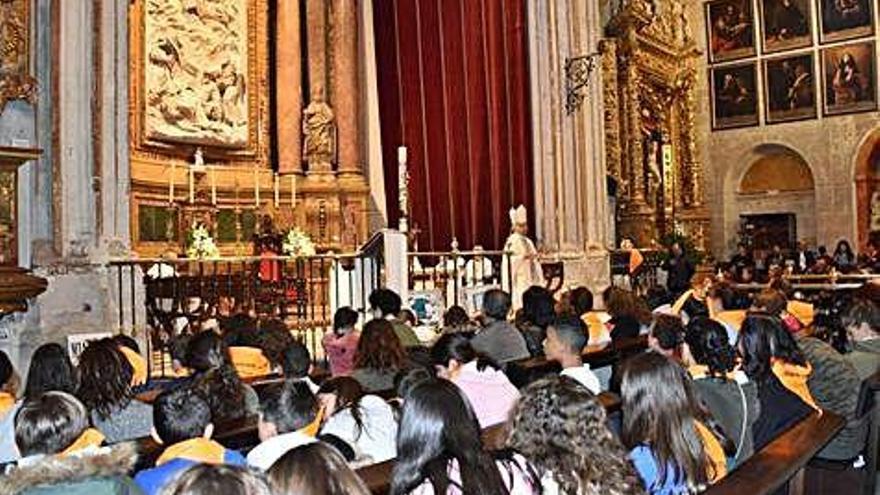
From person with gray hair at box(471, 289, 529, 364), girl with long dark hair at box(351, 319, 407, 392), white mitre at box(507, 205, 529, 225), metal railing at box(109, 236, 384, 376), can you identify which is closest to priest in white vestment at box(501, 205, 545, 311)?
white mitre at box(507, 205, 529, 225)

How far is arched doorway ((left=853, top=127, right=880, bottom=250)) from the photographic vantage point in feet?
71.3

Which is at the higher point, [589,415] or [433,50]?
[433,50]

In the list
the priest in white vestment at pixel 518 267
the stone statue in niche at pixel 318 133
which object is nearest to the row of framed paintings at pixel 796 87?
the priest in white vestment at pixel 518 267

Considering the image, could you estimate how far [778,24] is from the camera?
22.8 meters

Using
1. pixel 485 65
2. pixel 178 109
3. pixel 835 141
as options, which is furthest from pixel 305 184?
pixel 835 141

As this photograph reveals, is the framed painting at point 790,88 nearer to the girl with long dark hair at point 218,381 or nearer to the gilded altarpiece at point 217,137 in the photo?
the gilded altarpiece at point 217,137

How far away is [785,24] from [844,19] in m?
1.32

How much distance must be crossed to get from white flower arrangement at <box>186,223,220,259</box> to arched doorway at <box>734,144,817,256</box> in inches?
602

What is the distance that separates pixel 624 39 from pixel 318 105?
8215 mm

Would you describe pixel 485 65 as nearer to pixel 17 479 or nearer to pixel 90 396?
pixel 90 396

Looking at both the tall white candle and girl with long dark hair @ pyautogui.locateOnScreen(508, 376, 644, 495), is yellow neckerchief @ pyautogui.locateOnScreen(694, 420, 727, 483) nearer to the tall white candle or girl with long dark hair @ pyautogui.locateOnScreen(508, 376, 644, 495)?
girl with long dark hair @ pyautogui.locateOnScreen(508, 376, 644, 495)

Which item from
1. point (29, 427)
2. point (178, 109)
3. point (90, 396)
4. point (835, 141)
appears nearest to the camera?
point (29, 427)

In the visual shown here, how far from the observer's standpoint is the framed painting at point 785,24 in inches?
884

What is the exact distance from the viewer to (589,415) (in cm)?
299
